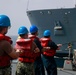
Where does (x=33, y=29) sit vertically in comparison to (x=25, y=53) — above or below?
above

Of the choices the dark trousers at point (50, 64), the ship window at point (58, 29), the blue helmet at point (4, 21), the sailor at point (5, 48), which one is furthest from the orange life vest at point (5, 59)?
the ship window at point (58, 29)

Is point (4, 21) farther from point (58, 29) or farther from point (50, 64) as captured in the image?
point (58, 29)

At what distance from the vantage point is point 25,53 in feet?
14.9

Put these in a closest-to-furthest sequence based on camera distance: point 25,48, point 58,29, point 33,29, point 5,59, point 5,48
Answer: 1. point 5,48
2. point 5,59
3. point 25,48
4. point 33,29
5. point 58,29

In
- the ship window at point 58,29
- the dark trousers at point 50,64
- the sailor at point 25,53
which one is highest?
the ship window at point 58,29

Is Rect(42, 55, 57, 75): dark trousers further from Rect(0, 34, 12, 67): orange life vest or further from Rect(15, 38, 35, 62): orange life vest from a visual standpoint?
Rect(0, 34, 12, 67): orange life vest

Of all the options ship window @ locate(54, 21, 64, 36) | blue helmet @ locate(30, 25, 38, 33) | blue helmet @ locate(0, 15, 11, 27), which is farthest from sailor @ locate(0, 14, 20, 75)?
ship window @ locate(54, 21, 64, 36)

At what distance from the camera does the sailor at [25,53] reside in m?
4.48

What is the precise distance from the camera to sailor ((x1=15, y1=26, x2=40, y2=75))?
4.48 m

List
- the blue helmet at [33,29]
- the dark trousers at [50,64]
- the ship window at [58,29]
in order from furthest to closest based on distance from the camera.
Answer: the ship window at [58,29] < the dark trousers at [50,64] < the blue helmet at [33,29]

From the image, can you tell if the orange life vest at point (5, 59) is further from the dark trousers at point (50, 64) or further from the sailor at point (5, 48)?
the dark trousers at point (50, 64)

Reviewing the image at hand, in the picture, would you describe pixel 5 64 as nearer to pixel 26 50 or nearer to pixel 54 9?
pixel 26 50

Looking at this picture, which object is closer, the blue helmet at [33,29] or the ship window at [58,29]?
the blue helmet at [33,29]

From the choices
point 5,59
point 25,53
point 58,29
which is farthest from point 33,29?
point 58,29
